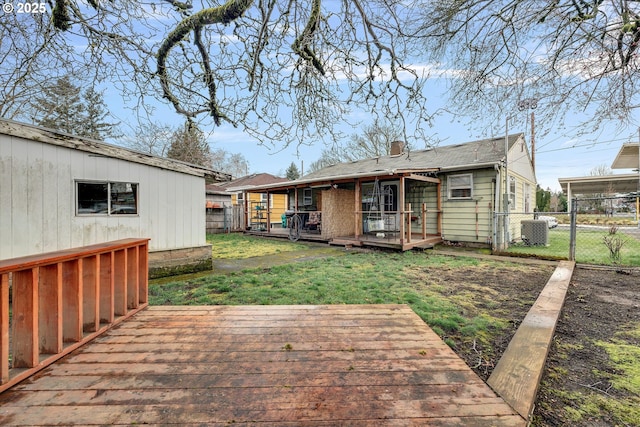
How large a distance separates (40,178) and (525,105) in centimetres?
739

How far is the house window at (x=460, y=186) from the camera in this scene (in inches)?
403

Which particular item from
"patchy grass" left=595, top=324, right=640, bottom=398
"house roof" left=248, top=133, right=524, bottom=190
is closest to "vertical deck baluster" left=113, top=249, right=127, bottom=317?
"patchy grass" left=595, top=324, right=640, bottom=398

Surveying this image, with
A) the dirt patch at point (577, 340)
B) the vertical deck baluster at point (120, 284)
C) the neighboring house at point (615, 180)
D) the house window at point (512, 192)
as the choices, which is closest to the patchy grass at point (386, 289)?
the dirt patch at point (577, 340)

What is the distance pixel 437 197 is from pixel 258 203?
1336 centimetres

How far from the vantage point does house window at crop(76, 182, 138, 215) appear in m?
5.20

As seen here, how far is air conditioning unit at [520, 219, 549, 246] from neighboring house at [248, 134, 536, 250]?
538mm

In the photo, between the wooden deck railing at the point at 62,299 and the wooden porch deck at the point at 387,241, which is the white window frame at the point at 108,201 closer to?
the wooden deck railing at the point at 62,299

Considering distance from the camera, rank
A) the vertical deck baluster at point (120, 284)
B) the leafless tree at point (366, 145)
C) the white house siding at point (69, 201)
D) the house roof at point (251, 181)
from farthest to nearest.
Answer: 1. the house roof at point (251, 181)
2. the leafless tree at point (366, 145)
3. the white house siding at point (69, 201)
4. the vertical deck baluster at point (120, 284)

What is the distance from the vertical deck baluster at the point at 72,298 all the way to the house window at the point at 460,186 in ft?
34.4

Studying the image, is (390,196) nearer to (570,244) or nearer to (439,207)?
(439,207)

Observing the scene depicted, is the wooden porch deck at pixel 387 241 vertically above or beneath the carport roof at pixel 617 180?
beneath

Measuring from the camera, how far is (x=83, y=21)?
10.9 feet

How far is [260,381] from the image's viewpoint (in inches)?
72.0

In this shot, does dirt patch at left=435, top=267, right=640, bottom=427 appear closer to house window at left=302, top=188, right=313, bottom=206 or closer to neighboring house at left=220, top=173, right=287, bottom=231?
house window at left=302, top=188, right=313, bottom=206
